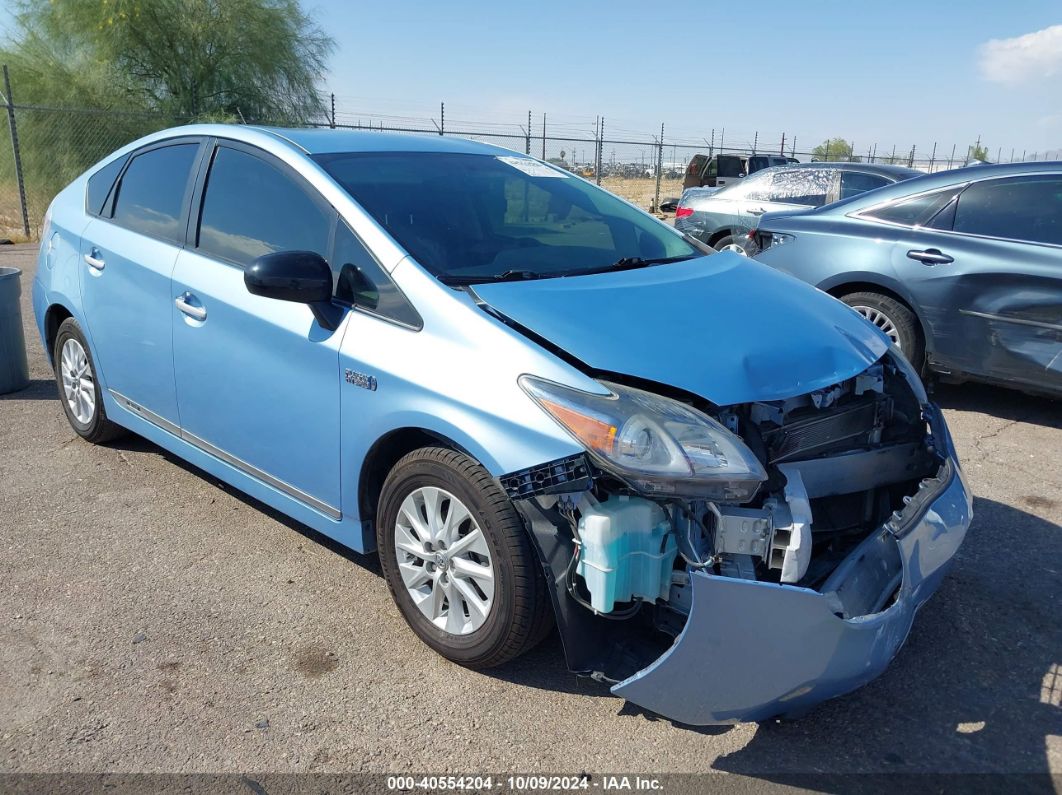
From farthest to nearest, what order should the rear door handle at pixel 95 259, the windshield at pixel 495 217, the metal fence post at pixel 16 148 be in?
the metal fence post at pixel 16 148 → the rear door handle at pixel 95 259 → the windshield at pixel 495 217

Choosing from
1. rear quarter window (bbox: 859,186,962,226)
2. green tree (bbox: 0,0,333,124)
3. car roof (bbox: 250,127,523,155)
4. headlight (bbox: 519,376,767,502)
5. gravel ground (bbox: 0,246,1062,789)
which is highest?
green tree (bbox: 0,0,333,124)

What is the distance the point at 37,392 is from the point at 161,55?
15.9m

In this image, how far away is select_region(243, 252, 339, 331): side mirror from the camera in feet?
9.55

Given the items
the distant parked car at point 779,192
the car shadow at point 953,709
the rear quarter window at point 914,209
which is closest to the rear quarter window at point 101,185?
the car shadow at point 953,709

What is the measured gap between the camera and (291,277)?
2920mm

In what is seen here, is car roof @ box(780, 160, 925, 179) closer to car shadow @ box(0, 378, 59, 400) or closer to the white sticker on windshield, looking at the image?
the white sticker on windshield

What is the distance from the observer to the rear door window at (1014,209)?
529cm

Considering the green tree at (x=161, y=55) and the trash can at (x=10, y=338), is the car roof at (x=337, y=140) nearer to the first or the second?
the trash can at (x=10, y=338)

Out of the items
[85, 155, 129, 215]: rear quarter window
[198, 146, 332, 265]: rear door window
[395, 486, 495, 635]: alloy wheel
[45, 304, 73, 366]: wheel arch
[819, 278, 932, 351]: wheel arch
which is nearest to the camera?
[395, 486, 495, 635]: alloy wheel

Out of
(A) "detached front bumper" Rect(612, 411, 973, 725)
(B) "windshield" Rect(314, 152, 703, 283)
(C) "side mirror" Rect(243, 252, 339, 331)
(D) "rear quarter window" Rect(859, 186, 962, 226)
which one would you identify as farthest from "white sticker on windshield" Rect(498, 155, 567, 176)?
(D) "rear quarter window" Rect(859, 186, 962, 226)

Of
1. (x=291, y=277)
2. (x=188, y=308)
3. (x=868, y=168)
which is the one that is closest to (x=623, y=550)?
(x=291, y=277)

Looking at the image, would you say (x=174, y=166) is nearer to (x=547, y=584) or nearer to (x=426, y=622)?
(x=426, y=622)

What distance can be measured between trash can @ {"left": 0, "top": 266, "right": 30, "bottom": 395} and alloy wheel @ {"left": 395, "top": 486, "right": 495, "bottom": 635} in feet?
14.2

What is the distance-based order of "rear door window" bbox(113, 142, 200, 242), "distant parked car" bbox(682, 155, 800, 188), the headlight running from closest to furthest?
the headlight < "rear door window" bbox(113, 142, 200, 242) < "distant parked car" bbox(682, 155, 800, 188)
